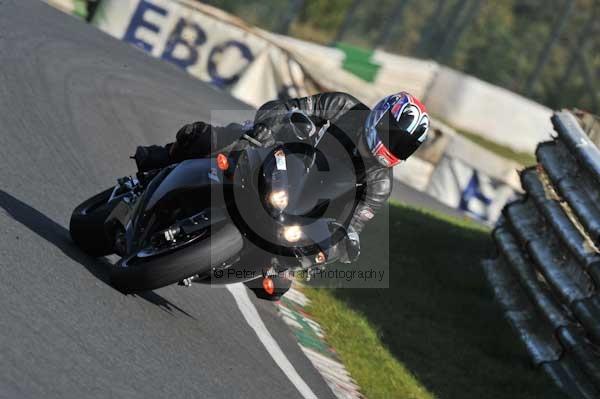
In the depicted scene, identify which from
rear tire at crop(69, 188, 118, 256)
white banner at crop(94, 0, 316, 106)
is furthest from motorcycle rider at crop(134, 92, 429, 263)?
white banner at crop(94, 0, 316, 106)

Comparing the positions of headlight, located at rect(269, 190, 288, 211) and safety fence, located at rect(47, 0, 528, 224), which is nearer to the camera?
headlight, located at rect(269, 190, 288, 211)

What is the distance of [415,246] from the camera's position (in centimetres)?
1191

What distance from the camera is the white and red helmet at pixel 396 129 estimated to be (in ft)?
20.5

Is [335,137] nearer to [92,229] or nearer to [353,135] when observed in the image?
[353,135]

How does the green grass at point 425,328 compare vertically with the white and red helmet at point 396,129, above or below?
below

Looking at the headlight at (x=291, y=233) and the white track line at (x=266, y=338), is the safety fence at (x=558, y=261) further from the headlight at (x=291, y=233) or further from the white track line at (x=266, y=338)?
the headlight at (x=291, y=233)

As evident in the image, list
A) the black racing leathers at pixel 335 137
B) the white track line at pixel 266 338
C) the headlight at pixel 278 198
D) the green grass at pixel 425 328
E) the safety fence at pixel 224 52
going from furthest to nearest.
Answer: the safety fence at pixel 224 52 → the green grass at pixel 425 328 → the white track line at pixel 266 338 → the black racing leathers at pixel 335 137 → the headlight at pixel 278 198

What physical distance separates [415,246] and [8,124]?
5.05 meters

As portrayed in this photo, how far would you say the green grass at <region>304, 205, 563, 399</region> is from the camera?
8.16m

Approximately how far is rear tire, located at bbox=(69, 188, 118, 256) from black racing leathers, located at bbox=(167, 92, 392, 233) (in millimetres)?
562

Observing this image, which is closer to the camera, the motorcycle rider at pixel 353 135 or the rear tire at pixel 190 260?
the rear tire at pixel 190 260

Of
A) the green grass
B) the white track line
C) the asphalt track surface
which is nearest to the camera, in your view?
the asphalt track surface

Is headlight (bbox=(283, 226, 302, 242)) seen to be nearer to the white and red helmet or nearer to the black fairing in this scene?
the black fairing

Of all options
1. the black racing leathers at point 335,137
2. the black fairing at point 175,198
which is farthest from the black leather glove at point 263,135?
the black fairing at point 175,198
